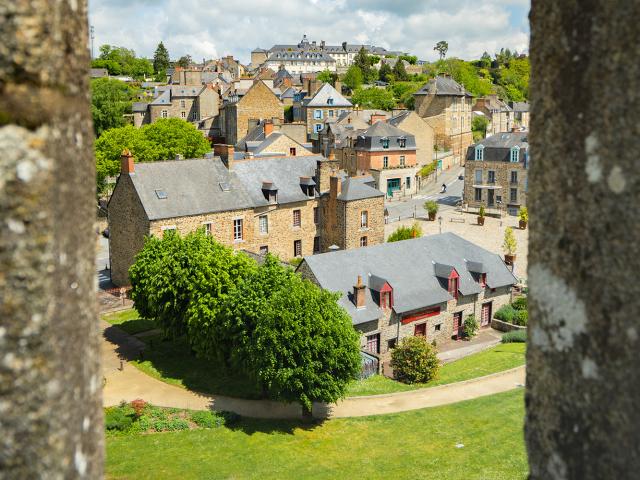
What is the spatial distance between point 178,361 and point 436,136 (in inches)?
2397

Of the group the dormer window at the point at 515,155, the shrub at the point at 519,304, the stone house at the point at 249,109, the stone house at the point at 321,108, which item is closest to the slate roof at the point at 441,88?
the stone house at the point at 321,108

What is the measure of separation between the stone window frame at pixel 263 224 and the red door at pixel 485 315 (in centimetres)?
1362

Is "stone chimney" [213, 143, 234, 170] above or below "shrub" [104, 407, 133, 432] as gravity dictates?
above

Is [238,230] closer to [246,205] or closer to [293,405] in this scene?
[246,205]

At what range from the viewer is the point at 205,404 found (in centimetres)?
2466

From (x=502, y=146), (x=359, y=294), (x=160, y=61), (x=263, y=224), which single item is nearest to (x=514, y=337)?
(x=359, y=294)

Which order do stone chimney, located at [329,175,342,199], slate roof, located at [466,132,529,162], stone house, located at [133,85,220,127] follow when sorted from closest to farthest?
stone chimney, located at [329,175,342,199], slate roof, located at [466,132,529,162], stone house, located at [133,85,220,127]

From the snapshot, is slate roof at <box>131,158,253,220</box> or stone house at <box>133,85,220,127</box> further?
stone house at <box>133,85,220,127</box>

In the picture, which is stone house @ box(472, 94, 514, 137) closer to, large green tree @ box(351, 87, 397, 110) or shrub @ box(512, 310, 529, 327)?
large green tree @ box(351, 87, 397, 110)

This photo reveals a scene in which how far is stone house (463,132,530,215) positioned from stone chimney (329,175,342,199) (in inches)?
859

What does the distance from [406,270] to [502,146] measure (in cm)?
3110

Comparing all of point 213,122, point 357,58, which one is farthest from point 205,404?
point 357,58

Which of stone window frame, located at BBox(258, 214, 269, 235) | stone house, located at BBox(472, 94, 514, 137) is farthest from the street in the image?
stone house, located at BBox(472, 94, 514, 137)

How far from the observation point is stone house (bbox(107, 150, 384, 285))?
3603 cm
